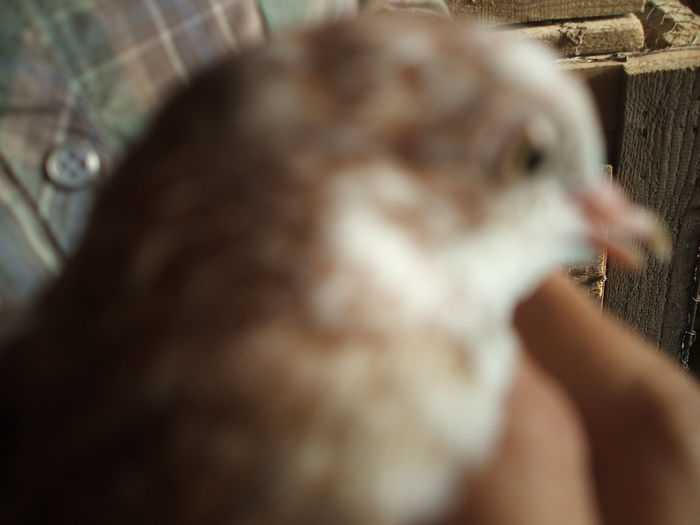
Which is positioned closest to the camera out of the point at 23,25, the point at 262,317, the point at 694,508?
the point at 262,317

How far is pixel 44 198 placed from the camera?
28.1 inches

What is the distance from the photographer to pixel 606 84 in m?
1.15

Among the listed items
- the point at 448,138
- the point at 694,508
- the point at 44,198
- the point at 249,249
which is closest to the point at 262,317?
the point at 249,249

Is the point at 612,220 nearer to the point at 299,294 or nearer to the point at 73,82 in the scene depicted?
the point at 299,294

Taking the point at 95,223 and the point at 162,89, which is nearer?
the point at 95,223

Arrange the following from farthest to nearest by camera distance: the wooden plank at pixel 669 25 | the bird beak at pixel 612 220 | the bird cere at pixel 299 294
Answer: the wooden plank at pixel 669 25
the bird beak at pixel 612 220
the bird cere at pixel 299 294

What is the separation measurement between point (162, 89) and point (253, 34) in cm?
15

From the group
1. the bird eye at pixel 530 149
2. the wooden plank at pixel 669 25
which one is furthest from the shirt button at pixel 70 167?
the wooden plank at pixel 669 25

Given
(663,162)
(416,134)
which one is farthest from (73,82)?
(663,162)

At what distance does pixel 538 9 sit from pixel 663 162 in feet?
1.35

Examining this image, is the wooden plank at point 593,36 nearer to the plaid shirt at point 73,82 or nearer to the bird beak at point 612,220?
the plaid shirt at point 73,82

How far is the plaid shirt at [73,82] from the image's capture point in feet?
2.29

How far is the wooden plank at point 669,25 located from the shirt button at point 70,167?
1.16m

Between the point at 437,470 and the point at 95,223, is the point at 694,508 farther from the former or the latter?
the point at 95,223
